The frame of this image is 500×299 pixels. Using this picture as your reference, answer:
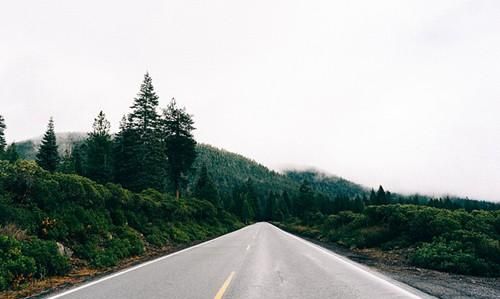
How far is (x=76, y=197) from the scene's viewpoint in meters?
16.1

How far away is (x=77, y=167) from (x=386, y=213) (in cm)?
5967

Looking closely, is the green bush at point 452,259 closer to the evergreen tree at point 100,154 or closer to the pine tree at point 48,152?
the evergreen tree at point 100,154

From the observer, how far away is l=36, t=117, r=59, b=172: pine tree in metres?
63.3

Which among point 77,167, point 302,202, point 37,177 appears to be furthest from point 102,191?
point 302,202

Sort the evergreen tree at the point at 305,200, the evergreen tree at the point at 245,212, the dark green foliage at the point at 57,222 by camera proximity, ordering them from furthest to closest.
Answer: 1. the evergreen tree at the point at 245,212
2. the evergreen tree at the point at 305,200
3. the dark green foliage at the point at 57,222

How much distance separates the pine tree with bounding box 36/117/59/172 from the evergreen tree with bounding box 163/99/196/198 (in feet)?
82.2

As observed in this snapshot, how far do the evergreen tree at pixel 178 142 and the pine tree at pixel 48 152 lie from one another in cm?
2506

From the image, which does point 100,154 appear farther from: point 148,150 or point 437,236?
point 437,236

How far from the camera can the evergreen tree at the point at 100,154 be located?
57.0m

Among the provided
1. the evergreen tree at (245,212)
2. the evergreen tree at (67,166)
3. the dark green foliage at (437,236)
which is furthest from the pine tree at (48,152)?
the evergreen tree at (245,212)

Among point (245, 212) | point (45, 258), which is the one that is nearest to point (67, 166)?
point (245, 212)

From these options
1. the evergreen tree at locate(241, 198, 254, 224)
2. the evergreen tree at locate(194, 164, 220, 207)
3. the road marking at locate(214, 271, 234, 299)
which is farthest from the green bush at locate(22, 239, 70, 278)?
the evergreen tree at locate(241, 198, 254, 224)

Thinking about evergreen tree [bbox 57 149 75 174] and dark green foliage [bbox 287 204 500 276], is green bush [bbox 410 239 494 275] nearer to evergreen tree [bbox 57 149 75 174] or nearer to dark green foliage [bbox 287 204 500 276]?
dark green foliage [bbox 287 204 500 276]

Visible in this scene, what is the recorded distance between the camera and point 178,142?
51.7 metres
